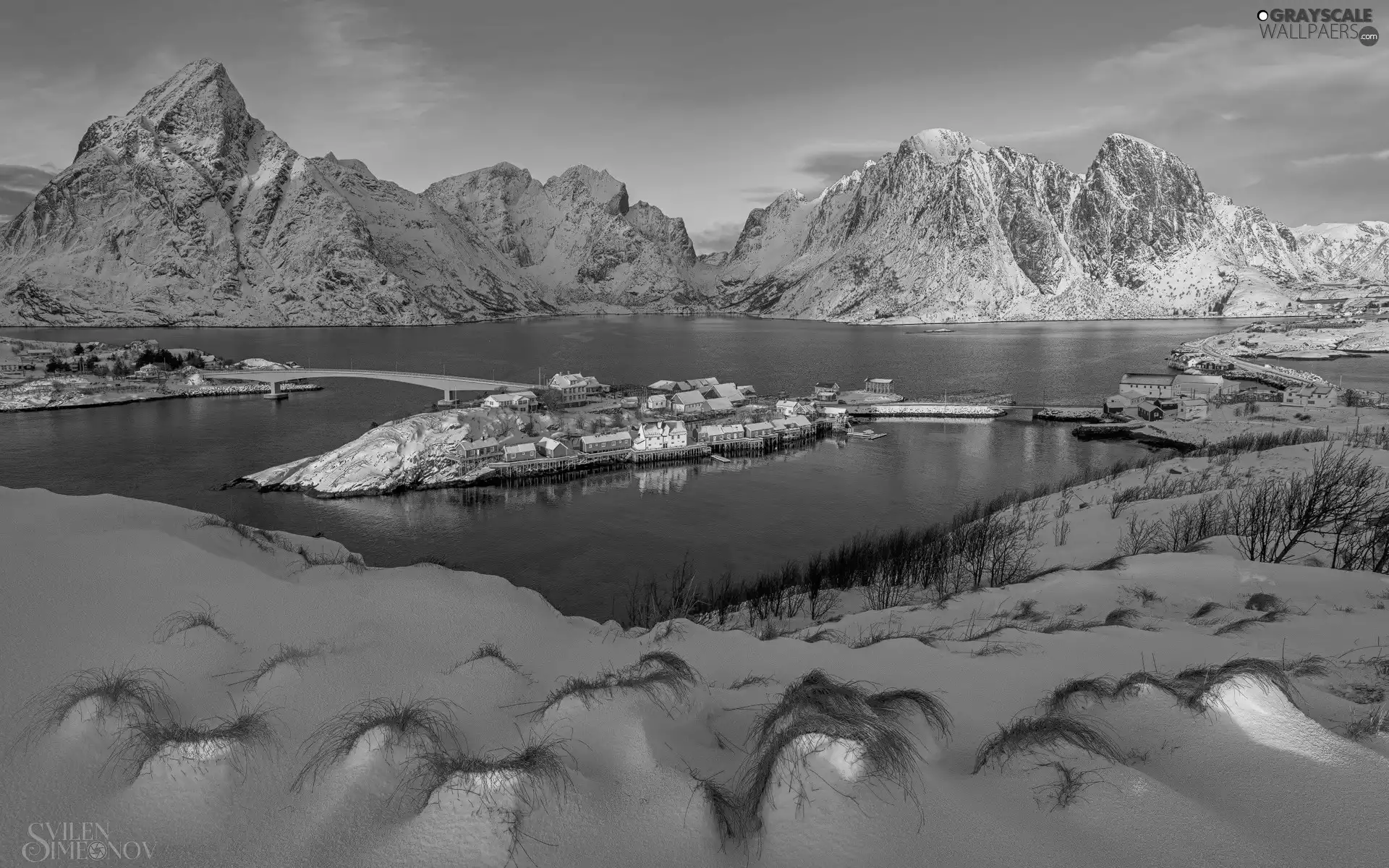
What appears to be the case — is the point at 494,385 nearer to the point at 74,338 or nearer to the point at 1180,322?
the point at 74,338

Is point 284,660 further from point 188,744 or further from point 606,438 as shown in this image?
point 606,438

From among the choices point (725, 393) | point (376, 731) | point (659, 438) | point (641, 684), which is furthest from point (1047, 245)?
point (376, 731)

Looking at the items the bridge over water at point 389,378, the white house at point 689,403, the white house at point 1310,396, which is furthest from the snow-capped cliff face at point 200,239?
the white house at point 1310,396

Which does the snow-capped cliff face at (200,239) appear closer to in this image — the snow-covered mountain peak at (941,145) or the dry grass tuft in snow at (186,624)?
the snow-covered mountain peak at (941,145)

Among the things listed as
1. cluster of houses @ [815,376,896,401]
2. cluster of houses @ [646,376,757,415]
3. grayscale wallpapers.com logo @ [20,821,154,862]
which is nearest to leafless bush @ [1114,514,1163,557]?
grayscale wallpapers.com logo @ [20,821,154,862]

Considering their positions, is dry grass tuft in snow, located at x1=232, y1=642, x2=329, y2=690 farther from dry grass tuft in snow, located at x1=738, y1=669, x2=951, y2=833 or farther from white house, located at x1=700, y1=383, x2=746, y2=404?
white house, located at x1=700, y1=383, x2=746, y2=404

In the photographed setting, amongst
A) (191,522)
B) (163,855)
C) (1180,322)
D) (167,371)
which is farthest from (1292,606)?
(1180,322)

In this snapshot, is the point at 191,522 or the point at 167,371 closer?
the point at 191,522
